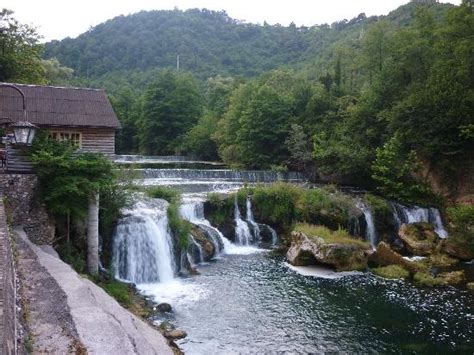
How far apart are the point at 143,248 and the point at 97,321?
901 cm

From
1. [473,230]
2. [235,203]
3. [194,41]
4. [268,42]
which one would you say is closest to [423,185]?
[473,230]

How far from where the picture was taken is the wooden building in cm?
1717

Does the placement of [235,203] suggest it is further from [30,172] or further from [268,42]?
[268,42]

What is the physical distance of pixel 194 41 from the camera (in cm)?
10925

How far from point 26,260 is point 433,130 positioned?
960 inches

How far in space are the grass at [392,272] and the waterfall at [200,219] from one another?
24.7 ft

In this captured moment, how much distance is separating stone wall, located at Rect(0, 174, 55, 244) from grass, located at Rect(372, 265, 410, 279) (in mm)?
13386

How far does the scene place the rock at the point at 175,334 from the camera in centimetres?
1248

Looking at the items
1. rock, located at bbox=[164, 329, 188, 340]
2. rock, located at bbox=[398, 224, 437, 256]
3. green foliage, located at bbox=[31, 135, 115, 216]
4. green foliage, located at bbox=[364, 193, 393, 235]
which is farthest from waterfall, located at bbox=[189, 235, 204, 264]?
rock, located at bbox=[398, 224, 437, 256]

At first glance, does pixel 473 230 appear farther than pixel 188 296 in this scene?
Yes

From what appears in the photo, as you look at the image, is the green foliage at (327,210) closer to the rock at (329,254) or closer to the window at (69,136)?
the rock at (329,254)

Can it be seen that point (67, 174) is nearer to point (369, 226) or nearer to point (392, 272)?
point (392, 272)

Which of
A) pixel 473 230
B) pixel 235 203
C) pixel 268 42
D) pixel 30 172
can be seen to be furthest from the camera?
pixel 268 42

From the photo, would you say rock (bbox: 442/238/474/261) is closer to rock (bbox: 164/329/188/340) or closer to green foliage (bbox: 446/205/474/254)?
green foliage (bbox: 446/205/474/254)
